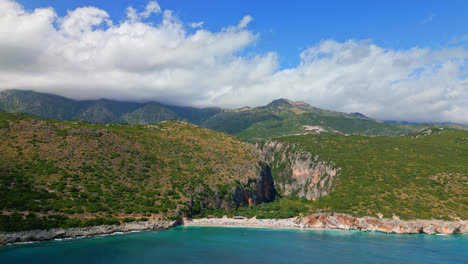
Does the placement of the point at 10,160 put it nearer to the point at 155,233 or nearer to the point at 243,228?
the point at 155,233

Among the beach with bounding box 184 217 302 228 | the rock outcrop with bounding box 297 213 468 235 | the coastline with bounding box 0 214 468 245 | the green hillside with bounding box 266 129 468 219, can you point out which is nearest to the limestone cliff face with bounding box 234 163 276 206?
the beach with bounding box 184 217 302 228

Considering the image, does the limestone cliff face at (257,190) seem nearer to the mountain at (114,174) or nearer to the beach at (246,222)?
the mountain at (114,174)

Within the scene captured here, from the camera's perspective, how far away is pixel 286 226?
81.4 meters

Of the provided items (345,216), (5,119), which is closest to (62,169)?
(5,119)

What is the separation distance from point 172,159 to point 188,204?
81.2ft

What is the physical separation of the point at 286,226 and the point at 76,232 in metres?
52.1

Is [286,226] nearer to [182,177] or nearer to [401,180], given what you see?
[182,177]

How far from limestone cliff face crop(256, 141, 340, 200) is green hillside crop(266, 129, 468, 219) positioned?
4981 millimetres

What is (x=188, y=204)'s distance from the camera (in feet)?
265

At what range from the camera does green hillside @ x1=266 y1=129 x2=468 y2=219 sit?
76500 mm

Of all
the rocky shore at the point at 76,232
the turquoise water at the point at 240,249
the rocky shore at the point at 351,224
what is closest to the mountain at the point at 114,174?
the rocky shore at the point at 76,232

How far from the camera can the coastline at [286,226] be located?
52869 mm

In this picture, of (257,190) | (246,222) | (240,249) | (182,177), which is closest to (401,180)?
(257,190)

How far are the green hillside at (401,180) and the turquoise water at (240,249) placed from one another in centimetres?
984
